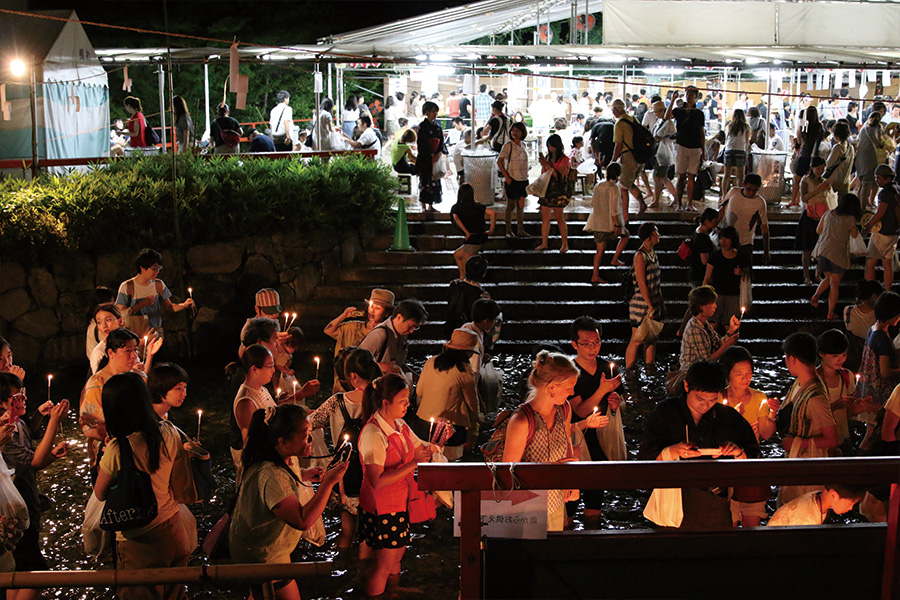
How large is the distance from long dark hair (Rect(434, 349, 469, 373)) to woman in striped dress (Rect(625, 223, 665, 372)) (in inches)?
154

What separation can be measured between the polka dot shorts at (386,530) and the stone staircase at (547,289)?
6243 millimetres

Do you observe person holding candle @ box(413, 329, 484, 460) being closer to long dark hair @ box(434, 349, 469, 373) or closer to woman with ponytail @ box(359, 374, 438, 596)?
long dark hair @ box(434, 349, 469, 373)

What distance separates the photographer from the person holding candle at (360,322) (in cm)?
716

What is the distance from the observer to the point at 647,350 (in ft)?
35.4

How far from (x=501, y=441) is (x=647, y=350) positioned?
19.4ft

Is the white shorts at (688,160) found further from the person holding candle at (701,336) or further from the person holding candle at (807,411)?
the person holding candle at (807,411)

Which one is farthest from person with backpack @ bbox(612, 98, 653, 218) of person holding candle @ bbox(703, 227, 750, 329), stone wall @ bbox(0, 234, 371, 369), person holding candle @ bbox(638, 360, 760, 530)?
person holding candle @ bbox(638, 360, 760, 530)

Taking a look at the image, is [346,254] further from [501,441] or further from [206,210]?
[501,441]

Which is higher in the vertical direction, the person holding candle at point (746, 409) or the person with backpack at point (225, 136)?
the person with backpack at point (225, 136)

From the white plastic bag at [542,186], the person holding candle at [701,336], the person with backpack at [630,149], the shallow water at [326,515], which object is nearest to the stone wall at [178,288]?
the shallow water at [326,515]

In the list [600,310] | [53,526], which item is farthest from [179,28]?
[53,526]

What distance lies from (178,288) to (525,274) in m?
4.90

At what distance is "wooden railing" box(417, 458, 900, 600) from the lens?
152 inches

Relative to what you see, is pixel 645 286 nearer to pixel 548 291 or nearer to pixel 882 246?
pixel 548 291
